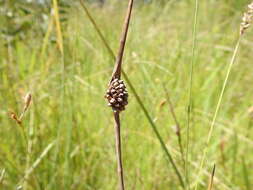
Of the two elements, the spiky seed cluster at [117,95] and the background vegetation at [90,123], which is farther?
the background vegetation at [90,123]

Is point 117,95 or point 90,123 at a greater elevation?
point 117,95

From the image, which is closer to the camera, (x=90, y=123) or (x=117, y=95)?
(x=117, y=95)

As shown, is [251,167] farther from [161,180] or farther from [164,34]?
[164,34]

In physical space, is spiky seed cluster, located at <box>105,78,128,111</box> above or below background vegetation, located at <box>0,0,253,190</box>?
above

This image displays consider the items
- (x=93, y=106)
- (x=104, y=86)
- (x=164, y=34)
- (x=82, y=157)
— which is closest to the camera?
(x=82, y=157)

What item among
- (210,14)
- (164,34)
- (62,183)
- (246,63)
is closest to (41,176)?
(62,183)

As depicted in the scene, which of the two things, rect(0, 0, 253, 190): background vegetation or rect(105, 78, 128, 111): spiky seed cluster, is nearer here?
rect(105, 78, 128, 111): spiky seed cluster

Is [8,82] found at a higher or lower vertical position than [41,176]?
higher

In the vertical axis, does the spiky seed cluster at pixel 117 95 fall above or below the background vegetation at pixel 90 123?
above
